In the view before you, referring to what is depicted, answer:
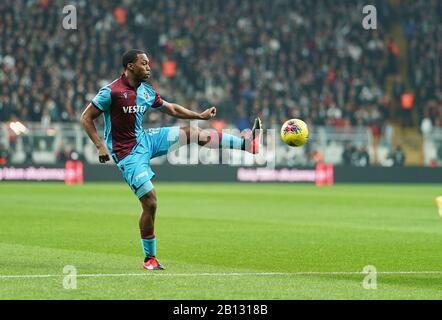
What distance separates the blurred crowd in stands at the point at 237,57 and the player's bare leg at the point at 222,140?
82.9ft

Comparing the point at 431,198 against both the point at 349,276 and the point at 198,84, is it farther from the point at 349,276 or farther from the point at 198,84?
the point at 349,276

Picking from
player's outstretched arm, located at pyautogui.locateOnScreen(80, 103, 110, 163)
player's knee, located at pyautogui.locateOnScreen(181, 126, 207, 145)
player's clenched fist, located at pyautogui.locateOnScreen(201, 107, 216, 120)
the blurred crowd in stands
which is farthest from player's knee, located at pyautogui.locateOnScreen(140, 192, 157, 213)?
the blurred crowd in stands

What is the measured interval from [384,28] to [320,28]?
2878 mm

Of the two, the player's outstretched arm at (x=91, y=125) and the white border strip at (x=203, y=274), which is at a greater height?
the player's outstretched arm at (x=91, y=125)

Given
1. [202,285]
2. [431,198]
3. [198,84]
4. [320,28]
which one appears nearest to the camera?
[202,285]

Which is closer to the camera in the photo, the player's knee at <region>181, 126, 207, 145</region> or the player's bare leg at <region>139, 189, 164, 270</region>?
the player's bare leg at <region>139, 189, 164, 270</region>

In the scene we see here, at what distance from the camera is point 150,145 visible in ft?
40.6

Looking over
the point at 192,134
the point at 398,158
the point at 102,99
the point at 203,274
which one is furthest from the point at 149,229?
the point at 398,158

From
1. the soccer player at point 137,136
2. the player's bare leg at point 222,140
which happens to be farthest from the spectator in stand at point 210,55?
the player's bare leg at point 222,140

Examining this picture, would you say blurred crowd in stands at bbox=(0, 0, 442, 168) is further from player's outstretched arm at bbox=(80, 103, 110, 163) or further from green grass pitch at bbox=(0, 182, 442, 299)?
player's outstretched arm at bbox=(80, 103, 110, 163)

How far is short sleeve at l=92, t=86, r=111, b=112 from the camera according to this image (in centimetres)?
1190

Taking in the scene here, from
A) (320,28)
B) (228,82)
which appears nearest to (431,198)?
(228,82)

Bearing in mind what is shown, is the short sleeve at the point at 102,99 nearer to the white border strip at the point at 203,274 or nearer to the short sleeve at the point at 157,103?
the short sleeve at the point at 157,103

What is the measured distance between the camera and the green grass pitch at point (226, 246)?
1017cm
